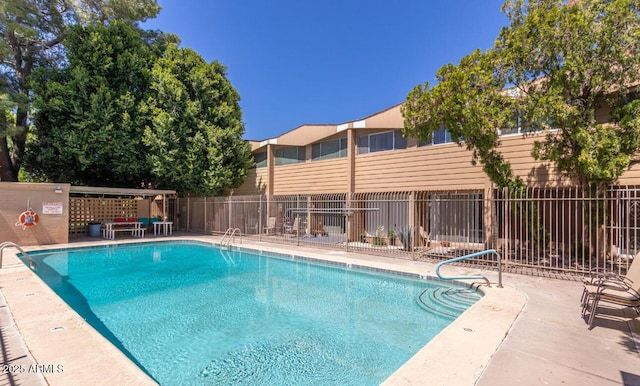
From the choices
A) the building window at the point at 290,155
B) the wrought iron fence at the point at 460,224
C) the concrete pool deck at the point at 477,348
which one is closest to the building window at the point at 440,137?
the wrought iron fence at the point at 460,224

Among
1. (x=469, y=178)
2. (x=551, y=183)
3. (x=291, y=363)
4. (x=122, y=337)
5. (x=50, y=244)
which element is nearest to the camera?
(x=291, y=363)

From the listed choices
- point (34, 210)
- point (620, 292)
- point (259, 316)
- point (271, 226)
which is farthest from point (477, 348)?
point (34, 210)

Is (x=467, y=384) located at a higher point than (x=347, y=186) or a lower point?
lower

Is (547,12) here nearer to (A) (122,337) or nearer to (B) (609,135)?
(B) (609,135)

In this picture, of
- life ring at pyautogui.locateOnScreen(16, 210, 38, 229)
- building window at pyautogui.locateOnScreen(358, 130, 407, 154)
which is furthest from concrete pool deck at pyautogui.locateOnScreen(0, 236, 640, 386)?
building window at pyautogui.locateOnScreen(358, 130, 407, 154)

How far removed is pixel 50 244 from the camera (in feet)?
41.6

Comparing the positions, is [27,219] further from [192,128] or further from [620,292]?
[620,292]

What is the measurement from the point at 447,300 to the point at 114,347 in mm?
5442

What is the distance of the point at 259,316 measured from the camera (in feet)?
18.7

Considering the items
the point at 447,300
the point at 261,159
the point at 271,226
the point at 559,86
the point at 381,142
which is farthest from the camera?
the point at 261,159

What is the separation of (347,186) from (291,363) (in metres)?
10.9

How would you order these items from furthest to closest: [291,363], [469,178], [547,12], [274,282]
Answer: [469,178] < [274,282] < [547,12] < [291,363]

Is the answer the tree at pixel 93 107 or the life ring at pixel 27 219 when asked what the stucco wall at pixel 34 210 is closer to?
the life ring at pixel 27 219

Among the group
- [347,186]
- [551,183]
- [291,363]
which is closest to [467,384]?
[291,363]
